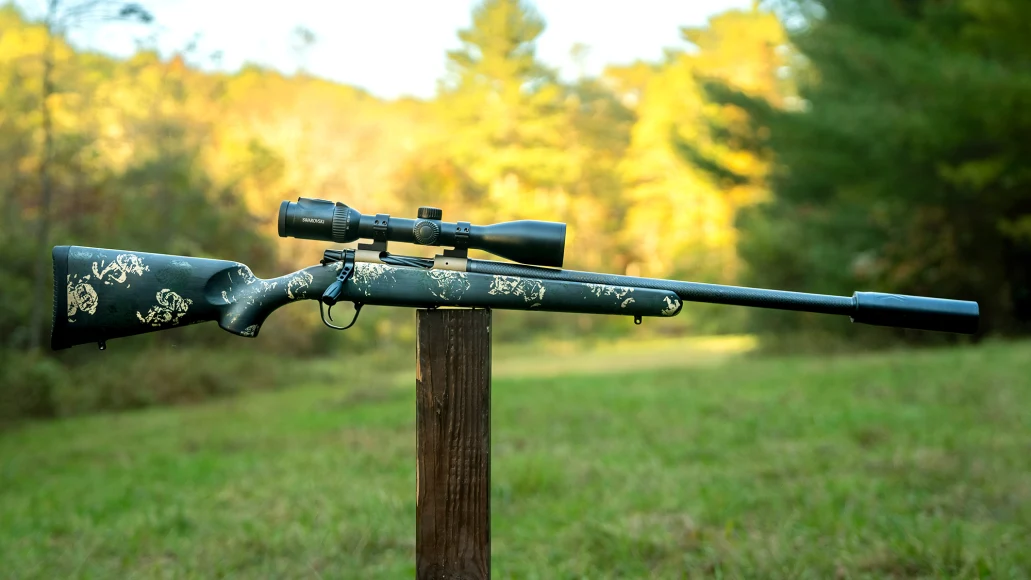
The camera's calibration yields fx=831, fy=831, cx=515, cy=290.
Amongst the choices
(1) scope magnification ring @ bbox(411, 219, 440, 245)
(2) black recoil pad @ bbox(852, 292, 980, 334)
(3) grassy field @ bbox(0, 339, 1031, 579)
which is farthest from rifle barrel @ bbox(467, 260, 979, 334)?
(3) grassy field @ bbox(0, 339, 1031, 579)

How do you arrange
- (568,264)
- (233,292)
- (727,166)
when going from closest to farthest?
(233,292)
(727,166)
(568,264)

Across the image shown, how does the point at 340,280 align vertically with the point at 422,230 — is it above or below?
below

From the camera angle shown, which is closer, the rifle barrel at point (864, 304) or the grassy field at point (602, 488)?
the rifle barrel at point (864, 304)

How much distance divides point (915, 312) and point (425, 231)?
1.26 m

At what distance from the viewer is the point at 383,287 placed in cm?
210

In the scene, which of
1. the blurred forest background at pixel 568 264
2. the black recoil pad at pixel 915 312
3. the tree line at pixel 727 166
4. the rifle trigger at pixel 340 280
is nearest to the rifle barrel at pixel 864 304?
the black recoil pad at pixel 915 312

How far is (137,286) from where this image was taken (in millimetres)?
2137

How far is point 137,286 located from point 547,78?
A: 105ft

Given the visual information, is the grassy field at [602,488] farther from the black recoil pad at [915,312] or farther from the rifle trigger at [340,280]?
the rifle trigger at [340,280]

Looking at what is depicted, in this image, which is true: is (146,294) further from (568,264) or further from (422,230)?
(568,264)

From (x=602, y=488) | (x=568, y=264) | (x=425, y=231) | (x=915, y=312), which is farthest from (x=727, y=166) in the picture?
(x=425, y=231)

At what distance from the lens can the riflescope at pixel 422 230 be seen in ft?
6.83

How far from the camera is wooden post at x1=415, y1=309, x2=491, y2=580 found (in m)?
2.08

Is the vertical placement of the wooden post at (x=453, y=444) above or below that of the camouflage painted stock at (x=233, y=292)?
below
